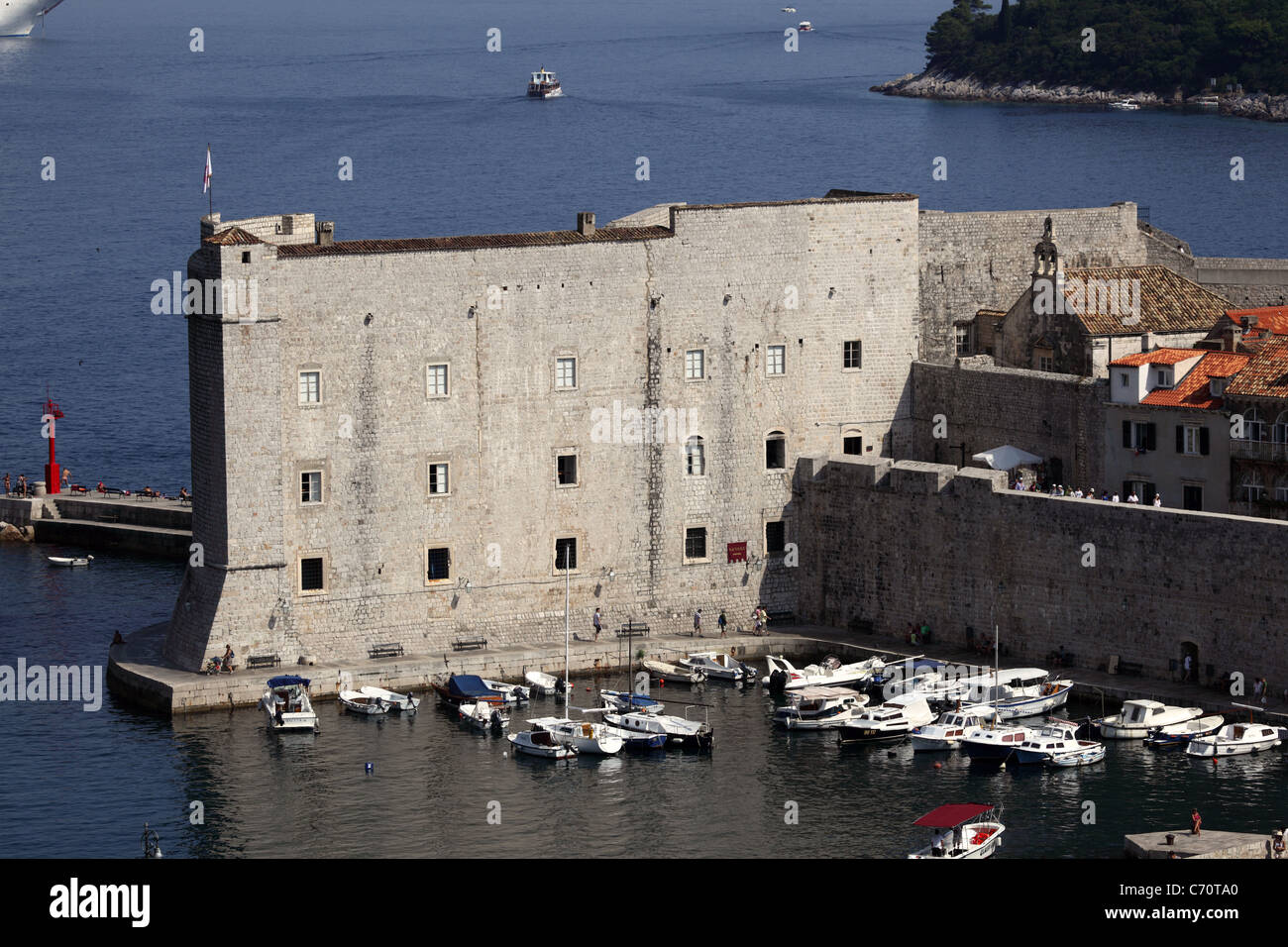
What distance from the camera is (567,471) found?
251 ft

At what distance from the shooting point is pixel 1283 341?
74938 mm

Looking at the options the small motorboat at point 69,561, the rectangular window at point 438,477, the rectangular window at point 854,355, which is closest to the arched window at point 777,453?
the rectangular window at point 854,355

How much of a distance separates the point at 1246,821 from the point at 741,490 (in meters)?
22.4

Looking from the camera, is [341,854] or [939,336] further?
[939,336]

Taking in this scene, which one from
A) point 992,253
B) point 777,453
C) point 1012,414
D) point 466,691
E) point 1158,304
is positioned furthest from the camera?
point 992,253

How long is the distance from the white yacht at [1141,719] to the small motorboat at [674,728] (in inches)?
414

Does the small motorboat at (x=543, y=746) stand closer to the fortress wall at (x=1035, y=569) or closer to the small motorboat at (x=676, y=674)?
the small motorboat at (x=676, y=674)

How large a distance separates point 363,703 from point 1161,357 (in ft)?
82.8

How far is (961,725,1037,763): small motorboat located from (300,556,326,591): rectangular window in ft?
62.5

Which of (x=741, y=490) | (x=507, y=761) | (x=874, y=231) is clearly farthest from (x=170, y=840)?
(x=874, y=231)

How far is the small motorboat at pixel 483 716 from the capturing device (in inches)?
2766

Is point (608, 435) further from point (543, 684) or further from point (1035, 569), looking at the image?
point (1035, 569)

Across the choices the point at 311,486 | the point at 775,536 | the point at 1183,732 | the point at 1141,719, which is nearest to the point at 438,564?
the point at 311,486
